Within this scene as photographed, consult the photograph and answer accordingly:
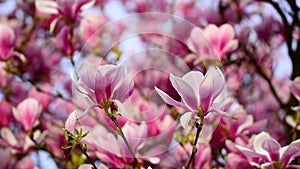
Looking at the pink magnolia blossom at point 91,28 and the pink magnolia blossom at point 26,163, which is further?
the pink magnolia blossom at point 91,28

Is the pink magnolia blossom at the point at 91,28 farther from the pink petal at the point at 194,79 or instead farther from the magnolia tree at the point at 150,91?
the pink petal at the point at 194,79

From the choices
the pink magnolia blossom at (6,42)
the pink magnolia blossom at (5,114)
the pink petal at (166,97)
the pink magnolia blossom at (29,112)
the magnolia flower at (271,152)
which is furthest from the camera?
the pink magnolia blossom at (5,114)

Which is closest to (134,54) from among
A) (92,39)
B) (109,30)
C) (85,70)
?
(92,39)

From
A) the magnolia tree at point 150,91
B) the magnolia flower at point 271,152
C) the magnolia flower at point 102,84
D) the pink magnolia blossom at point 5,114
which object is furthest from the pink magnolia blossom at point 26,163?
the magnolia flower at point 271,152

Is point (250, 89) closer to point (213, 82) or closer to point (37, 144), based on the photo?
point (37, 144)

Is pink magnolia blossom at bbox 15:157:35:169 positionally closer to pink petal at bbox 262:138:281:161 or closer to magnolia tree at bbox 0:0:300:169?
magnolia tree at bbox 0:0:300:169

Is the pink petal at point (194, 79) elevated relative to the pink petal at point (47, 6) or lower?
elevated

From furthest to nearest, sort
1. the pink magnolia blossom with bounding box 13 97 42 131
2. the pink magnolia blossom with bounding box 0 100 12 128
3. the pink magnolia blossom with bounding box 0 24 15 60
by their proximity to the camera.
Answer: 1. the pink magnolia blossom with bounding box 0 100 12 128
2. the pink magnolia blossom with bounding box 0 24 15 60
3. the pink magnolia blossom with bounding box 13 97 42 131

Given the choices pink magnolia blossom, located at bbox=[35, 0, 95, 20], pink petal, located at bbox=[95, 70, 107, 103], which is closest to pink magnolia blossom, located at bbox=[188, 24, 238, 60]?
pink magnolia blossom, located at bbox=[35, 0, 95, 20]
